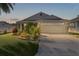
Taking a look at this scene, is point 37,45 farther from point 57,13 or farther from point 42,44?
point 57,13

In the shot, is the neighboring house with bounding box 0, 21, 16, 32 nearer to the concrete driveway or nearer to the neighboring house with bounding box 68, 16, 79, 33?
the concrete driveway

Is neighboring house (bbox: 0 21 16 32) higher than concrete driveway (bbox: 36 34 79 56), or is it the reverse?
neighboring house (bbox: 0 21 16 32)

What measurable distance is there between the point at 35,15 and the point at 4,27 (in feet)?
1.07

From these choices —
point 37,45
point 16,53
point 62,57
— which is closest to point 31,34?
point 37,45

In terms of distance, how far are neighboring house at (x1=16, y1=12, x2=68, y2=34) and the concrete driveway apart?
5 cm

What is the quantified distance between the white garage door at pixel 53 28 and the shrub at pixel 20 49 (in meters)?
0.18

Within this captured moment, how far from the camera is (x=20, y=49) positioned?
1826 mm

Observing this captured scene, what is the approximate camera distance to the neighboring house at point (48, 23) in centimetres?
183

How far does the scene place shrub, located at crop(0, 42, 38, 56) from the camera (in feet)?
5.97

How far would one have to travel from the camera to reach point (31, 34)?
1841mm

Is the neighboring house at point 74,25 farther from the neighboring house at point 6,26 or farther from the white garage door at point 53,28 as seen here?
the neighboring house at point 6,26

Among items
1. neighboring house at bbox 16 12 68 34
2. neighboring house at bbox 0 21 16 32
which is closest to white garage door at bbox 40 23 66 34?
neighboring house at bbox 16 12 68 34

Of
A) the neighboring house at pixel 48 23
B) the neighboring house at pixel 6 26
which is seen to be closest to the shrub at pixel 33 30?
the neighboring house at pixel 48 23

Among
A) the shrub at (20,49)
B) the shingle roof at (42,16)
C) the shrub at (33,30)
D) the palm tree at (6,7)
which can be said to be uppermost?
the palm tree at (6,7)
